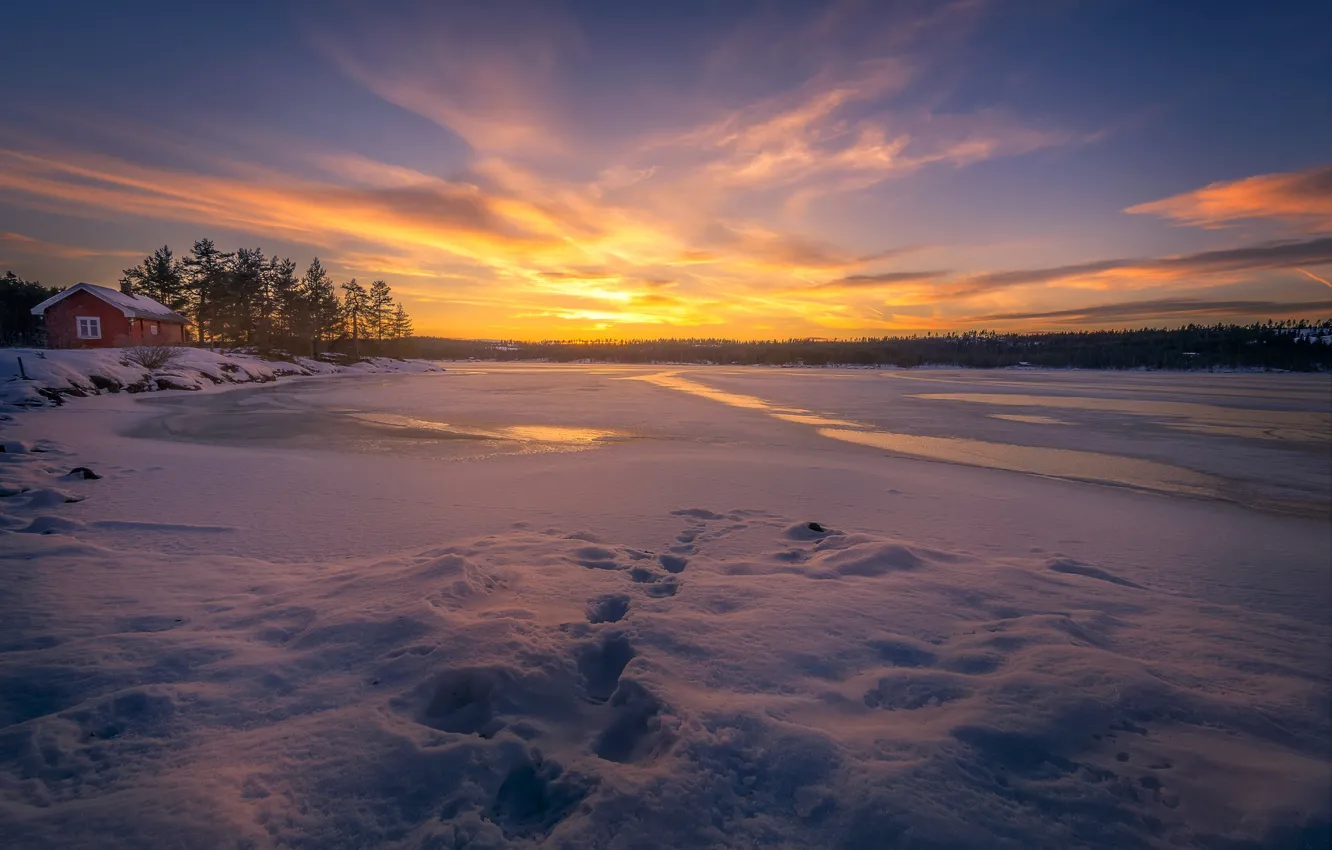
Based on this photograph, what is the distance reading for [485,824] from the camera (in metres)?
1.83

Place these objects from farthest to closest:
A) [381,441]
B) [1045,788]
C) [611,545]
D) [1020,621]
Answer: [381,441] < [611,545] < [1020,621] < [1045,788]

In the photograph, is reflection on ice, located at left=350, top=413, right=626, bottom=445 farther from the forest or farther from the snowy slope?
the forest

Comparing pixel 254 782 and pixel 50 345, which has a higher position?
pixel 50 345

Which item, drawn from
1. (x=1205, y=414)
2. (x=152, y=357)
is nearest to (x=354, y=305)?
(x=152, y=357)

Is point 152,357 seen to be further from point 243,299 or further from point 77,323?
point 243,299

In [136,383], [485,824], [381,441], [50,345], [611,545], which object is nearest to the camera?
[485,824]

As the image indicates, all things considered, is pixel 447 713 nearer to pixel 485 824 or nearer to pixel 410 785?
pixel 410 785

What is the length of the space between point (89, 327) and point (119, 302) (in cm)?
221

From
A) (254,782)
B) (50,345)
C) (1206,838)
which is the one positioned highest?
(50,345)

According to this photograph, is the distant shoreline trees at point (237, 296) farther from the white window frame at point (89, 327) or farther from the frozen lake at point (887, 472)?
the frozen lake at point (887, 472)

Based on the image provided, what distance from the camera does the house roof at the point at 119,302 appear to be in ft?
112

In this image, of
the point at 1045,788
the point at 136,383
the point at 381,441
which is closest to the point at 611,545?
the point at 1045,788

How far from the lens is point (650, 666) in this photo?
272 centimetres

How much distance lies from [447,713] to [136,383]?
90.0 ft
